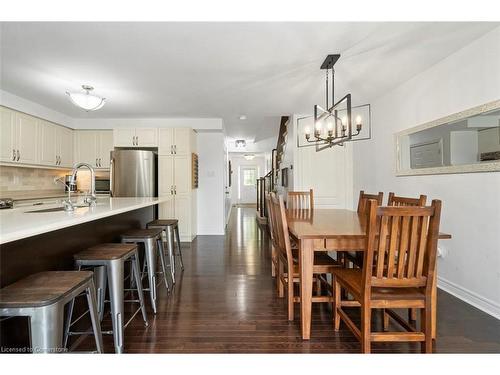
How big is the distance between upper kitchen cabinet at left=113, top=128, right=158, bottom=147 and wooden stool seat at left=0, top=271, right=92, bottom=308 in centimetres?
380

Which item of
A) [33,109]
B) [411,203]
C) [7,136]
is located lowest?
[411,203]

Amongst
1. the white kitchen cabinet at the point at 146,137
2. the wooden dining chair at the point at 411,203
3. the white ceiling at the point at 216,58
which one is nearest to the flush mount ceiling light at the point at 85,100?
the white ceiling at the point at 216,58

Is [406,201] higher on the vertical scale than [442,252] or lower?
higher

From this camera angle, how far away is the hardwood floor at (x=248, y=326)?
66.3 inches

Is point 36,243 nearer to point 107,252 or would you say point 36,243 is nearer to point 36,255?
point 36,255

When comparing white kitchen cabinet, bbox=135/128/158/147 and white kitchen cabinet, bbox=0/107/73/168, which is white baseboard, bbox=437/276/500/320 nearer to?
white kitchen cabinet, bbox=135/128/158/147

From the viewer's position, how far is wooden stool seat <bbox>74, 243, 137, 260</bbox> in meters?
1.60

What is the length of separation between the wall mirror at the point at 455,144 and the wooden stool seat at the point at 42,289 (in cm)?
306

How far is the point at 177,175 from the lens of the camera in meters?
4.73

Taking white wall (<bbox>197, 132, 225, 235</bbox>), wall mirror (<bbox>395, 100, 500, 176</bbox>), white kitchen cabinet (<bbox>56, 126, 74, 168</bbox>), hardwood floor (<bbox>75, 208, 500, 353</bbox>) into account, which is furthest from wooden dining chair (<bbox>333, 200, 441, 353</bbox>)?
white kitchen cabinet (<bbox>56, 126, 74, 168</bbox>)

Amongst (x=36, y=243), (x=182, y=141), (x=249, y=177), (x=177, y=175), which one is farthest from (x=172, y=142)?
(x=249, y=177)

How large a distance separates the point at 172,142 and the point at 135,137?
2.24 feet

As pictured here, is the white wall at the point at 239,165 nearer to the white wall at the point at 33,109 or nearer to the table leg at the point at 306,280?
the white wall at the point at 33,109
